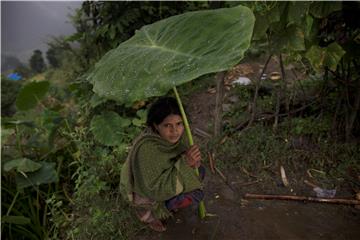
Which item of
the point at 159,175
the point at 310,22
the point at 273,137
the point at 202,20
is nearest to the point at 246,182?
the point at 273,137

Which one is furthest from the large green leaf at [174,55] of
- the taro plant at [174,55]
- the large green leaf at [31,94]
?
the large green leaf at [31,94]

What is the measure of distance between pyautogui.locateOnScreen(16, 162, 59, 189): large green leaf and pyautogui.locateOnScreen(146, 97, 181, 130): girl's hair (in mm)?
1308

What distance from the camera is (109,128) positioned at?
3209 millimetres

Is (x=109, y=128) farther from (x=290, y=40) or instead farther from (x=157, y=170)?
(x=290, y=40)

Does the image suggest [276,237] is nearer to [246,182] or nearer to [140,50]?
[246,182]

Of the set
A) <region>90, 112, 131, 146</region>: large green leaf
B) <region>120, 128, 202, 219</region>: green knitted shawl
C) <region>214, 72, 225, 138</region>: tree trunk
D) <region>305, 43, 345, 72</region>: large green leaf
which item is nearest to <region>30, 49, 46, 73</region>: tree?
<region>90, 112, 131, 146</region>: large green leaf

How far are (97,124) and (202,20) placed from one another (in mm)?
1936

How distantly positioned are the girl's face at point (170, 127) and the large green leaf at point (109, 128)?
1.19m

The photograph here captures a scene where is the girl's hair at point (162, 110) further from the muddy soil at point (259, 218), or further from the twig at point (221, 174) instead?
the twig at point (221, 174)

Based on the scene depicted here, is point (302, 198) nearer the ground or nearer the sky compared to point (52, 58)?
nearer the ground

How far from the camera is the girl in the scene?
6.46 feet

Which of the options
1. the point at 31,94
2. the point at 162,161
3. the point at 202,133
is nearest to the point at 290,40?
the point at 162,161

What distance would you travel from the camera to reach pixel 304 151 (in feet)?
9.64

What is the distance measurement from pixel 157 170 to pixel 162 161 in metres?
0.06
